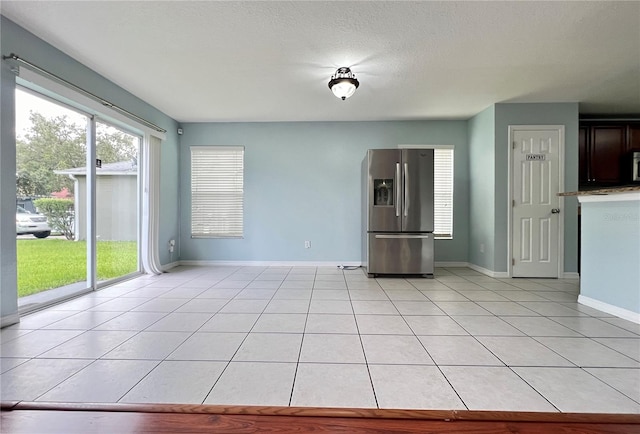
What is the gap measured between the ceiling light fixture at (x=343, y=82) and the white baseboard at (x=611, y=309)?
10.8ft

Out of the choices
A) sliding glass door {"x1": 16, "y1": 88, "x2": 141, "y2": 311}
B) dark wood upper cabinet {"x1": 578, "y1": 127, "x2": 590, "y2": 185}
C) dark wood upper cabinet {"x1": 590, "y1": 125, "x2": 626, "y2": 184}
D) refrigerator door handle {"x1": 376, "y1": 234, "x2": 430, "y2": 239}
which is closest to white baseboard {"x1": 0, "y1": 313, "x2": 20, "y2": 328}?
sliding glass door {"x1": 16, "y1": 88, "x2": 141, "y2": 311}

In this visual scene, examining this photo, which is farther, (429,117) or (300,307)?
(429,117)

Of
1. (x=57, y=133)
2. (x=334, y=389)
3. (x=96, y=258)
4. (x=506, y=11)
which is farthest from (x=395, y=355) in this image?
(x=57, y=133)

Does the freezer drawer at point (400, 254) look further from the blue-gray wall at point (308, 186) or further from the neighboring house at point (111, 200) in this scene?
the neighboring house at point (111, 200)

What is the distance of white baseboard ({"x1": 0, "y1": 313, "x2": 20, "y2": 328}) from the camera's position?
223 centimetres

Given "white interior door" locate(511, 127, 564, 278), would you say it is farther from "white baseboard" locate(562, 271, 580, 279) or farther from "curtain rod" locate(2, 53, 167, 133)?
"curtain rod" locate(2, 53, 167, 133)

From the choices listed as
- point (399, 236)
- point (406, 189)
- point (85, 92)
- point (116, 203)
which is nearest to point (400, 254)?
point (399, 236)

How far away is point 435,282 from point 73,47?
484 cm

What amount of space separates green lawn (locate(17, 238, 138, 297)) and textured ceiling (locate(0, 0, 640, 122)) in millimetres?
1965

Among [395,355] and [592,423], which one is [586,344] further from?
[395,355]

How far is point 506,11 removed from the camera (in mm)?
2176

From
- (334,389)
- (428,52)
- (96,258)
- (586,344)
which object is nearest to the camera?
(334,389)

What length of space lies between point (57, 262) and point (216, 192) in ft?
8.09

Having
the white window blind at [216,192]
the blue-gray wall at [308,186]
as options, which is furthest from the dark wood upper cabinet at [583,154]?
the white window blind at [216,192]
